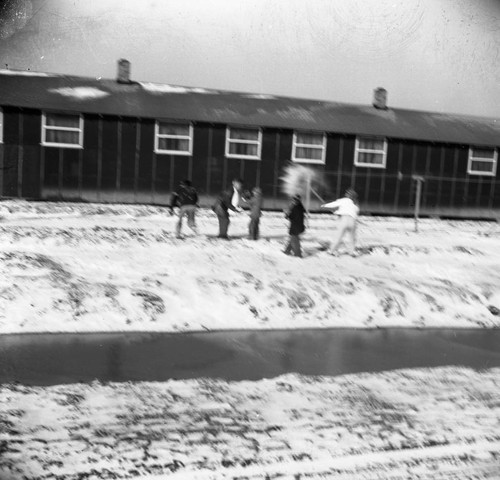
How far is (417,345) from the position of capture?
10969 millimetres

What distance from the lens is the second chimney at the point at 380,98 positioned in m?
35.1

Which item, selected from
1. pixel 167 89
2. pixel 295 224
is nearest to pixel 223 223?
pixel 295 224

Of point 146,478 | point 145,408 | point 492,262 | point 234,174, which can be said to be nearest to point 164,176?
point 234,174

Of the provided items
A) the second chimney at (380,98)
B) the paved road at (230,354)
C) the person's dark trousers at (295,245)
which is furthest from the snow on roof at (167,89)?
the paved road at (230,354)

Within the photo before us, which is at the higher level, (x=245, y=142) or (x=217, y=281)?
(x=245, y=142)

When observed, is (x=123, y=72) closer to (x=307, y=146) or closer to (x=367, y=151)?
(x=307, y=146)

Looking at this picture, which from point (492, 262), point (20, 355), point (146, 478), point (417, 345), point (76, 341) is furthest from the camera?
point (492, 262)

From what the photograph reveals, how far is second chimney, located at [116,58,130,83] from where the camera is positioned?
99.8 feet

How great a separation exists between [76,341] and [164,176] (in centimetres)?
1882

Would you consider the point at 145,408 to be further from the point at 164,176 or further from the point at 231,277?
the point at 164,176

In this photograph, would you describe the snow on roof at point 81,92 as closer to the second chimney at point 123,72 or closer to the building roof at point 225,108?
the building roof at point 225,108

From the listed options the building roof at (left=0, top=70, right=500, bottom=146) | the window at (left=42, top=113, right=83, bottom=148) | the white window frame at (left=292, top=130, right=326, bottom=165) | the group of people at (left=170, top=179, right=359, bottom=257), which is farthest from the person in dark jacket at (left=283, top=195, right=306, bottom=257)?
the window at (left=42, top=113, right=83, bottom=148)

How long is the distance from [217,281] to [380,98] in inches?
931

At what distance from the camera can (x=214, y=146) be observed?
29.2 metres
